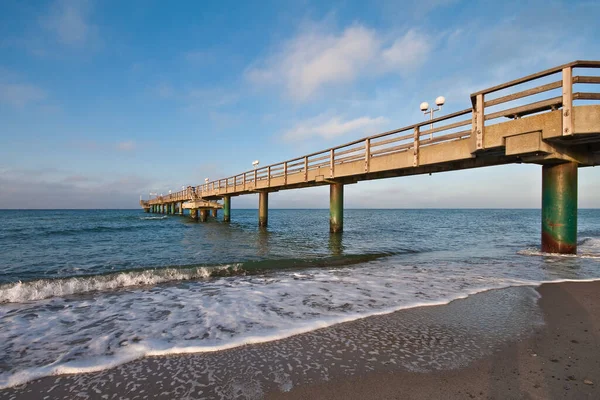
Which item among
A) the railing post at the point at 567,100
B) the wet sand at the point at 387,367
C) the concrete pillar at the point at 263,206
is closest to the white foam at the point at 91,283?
the wet sand at the point at 387,367

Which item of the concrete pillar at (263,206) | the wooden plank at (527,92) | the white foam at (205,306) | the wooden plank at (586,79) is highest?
the wooden plank at (586,79)

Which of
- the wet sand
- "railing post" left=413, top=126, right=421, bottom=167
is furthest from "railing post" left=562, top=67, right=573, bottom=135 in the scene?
the wet sand

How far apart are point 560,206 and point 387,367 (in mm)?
8207

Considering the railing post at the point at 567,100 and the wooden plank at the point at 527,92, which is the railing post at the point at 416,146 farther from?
the railing post at the point at 567,100

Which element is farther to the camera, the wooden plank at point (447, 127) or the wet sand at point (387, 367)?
the wooden plank at point (447, 127)

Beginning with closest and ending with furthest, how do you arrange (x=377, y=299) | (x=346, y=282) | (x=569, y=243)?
(x=377, y=299) → (x=346, y=282) → (x=569, y=243)

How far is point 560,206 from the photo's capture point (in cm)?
802

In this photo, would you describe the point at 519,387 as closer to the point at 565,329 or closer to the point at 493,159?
the point at 565,329

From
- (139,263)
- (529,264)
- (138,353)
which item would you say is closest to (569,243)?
(529,264)

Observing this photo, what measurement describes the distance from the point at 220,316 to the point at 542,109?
838 centimetres

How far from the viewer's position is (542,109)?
730 centimetres

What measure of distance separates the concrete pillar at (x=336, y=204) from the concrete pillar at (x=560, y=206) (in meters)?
9.27

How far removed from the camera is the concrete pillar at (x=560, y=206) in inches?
314

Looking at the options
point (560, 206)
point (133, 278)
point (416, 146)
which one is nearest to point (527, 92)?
point (560, 206)
